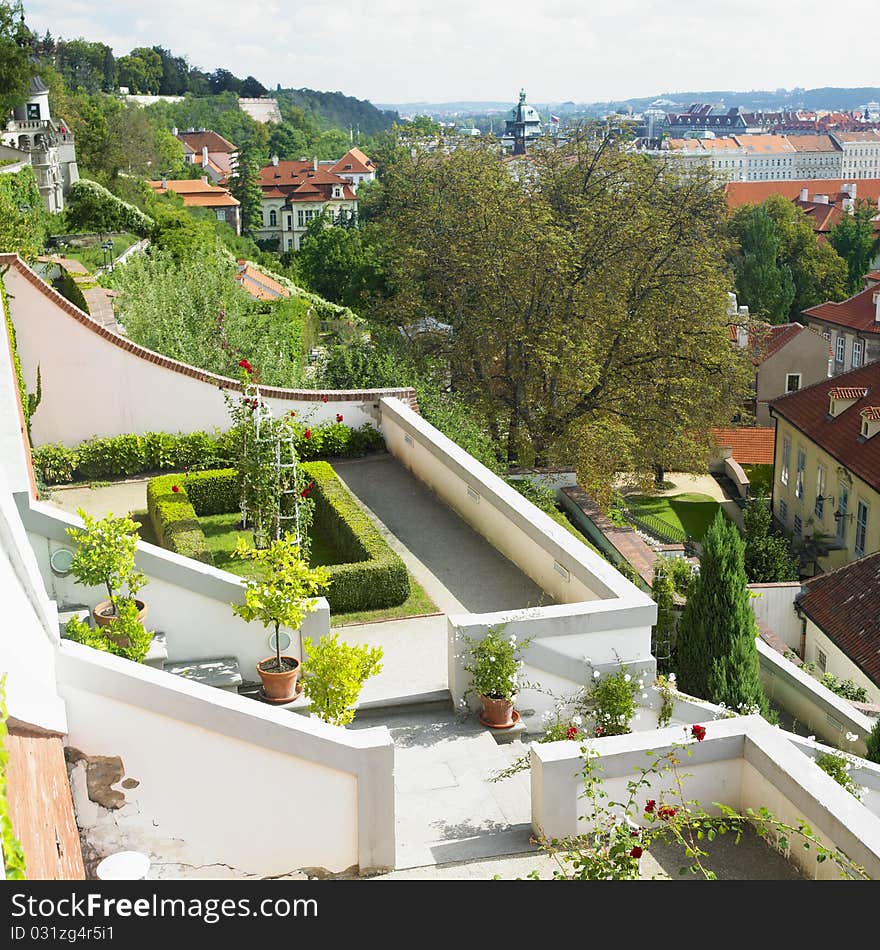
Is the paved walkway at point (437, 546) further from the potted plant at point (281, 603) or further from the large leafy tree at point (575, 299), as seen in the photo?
the large leafy tree at point (575, 299)

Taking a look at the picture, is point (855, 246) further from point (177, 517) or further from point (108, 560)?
point (108, 560)

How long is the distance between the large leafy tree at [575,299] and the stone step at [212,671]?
48.3 ft

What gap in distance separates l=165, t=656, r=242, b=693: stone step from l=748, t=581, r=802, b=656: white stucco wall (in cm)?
1532

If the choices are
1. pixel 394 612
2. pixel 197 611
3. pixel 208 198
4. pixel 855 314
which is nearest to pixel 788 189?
pixel 208 198

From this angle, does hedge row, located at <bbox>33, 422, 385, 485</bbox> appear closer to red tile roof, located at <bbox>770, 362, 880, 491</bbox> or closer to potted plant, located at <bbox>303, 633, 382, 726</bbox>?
potted plant, located at <bbox>303, 633, 382, 726</bbox>

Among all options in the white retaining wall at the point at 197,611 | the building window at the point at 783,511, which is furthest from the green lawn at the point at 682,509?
the white retaining wall at the point at 197,611

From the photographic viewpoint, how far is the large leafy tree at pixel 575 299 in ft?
80.7

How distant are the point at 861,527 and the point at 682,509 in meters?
9.49

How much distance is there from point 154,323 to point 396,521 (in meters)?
6.94

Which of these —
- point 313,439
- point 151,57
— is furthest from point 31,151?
point 151,57

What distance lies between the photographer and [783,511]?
3384cm

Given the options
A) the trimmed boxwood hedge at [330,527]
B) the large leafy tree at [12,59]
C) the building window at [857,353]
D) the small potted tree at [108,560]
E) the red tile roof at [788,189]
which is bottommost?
the building window at [857,353]

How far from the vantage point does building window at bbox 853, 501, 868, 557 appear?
92.6 ft

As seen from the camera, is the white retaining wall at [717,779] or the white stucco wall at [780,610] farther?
the white stucco wall at [780,610]
